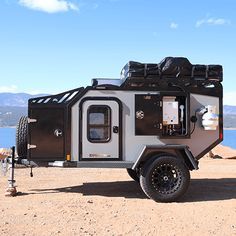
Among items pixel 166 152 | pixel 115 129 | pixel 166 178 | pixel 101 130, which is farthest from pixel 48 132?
pixel 166 178

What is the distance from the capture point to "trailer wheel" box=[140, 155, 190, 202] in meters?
8.95

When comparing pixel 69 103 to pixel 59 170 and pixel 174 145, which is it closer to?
pixel 174 145

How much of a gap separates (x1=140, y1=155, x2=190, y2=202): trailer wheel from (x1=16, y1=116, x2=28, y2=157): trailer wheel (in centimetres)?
266

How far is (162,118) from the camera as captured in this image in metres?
9.29

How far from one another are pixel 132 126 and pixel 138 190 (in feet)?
6.29

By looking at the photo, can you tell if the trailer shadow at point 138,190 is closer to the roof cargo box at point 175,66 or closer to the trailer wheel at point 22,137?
the trailer wheel at point 22,137

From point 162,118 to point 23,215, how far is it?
3564mm

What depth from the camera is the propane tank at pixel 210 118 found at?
30.4ft

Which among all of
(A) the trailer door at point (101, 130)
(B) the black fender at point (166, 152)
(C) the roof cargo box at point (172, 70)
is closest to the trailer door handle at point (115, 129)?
(A) the trailer door at point (101, 130)

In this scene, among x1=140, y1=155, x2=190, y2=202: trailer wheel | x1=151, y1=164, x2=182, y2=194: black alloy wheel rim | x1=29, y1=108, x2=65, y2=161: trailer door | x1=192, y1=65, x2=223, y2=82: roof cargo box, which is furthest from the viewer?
x1=192, y1=65, x2=223, y2=82: roof cargo box

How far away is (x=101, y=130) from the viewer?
30.2ft

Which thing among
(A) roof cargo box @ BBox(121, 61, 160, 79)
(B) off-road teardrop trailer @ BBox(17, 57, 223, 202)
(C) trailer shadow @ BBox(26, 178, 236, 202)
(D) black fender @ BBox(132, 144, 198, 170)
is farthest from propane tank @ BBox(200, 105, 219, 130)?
(C) trailer shadow @ BBox(26, 178, 236, 202)

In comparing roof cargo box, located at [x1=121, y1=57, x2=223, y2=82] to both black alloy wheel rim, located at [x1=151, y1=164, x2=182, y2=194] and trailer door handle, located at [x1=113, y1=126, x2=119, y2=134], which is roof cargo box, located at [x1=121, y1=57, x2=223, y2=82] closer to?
trailer door handle, located at [x1=113, y1=126, x2=119, y2=134]

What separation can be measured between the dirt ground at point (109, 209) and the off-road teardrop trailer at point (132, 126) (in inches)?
28.3
